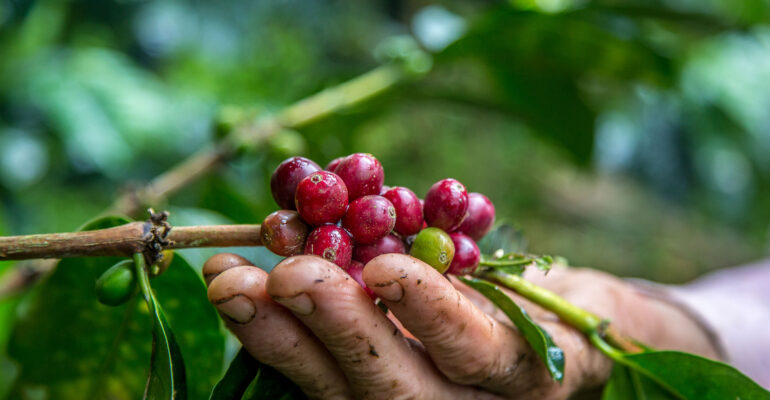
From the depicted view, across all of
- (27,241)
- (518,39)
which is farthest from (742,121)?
(27,241)

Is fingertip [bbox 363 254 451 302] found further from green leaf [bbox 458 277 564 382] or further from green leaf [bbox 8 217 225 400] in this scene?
green leaf [bbox 8 217 225 400]

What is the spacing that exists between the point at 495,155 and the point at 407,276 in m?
3.41

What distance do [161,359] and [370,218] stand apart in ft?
0.94

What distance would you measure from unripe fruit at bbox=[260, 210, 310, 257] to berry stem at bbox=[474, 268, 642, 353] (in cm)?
27

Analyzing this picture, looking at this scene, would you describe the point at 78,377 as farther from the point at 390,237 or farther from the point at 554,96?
the point at 554,96

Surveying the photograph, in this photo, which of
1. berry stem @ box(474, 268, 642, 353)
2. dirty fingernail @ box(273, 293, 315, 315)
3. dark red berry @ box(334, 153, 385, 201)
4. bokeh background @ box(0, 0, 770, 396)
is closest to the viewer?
dirty fingernail @ box(273, 293, 315, 315)

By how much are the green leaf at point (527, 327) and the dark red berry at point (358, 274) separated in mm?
143

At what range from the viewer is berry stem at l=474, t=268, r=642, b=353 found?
0.76 metres

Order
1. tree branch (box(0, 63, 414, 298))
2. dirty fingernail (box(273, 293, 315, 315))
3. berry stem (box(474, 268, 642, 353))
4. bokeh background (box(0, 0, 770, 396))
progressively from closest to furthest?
dirty fingernail (box(273, 293, 315, 315)) → berry stem (box(474, 268, 642, 353)) → tree branch (box(0, 63, 414, 298)) → bokeh background (box(0, 0, 770, 396))

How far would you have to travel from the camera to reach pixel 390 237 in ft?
2.21

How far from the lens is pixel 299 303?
0.56m

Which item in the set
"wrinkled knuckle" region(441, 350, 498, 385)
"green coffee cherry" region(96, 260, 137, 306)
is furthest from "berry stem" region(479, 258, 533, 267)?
"green coffee cherry" region(96, 260, 137, 306)

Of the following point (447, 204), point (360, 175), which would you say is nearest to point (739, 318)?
point (447, 204)

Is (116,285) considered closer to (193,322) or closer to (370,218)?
(193,322)
